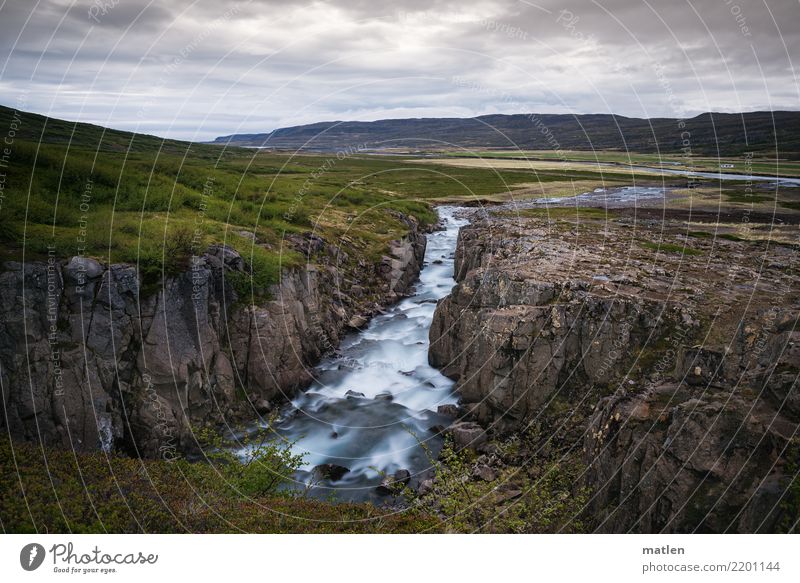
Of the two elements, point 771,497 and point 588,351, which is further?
point 588,351

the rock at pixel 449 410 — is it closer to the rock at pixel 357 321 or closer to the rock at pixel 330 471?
the rock at pixel 330 471

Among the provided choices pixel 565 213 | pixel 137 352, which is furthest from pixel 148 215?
pixel 565 213

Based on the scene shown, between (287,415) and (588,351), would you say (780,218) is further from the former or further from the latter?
(287,415)

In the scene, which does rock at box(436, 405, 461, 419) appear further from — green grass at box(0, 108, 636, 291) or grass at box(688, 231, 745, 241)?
grass at box(688, 231, 745, 241)

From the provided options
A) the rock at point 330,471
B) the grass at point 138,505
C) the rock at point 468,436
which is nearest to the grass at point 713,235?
the rock at point 468,436

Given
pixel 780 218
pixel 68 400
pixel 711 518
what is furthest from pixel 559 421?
pixel 780 218

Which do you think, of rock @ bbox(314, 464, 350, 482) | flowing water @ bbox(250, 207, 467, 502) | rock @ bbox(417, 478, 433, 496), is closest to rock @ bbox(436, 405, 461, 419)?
flowing water @ bbox(250, 207, 467, 502)

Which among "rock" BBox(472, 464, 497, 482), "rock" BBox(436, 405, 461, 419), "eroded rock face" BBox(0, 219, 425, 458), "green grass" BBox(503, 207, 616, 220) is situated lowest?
"rock" BBox(436, 405, 461, 419)
